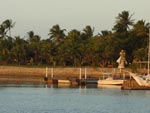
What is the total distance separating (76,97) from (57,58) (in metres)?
65.0

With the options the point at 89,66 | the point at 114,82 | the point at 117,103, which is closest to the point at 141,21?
the point at 89,66

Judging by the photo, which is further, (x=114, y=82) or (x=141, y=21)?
(x=141, y=21)

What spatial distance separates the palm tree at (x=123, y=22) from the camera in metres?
136

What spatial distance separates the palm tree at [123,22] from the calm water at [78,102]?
56.3 meters

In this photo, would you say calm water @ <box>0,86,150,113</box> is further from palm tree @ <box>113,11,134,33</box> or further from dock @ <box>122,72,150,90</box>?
palm tree @ <box>113,11,134,33</box>

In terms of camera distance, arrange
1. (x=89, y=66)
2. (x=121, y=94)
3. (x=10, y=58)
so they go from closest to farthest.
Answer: (x=121, y=94) → (x=89, y=66) → (x=10, y=58)

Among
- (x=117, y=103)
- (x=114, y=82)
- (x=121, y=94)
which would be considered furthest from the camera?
(x=114, y=82)

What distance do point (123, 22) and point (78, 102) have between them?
244ft

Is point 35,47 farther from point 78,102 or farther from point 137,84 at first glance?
point 78,102

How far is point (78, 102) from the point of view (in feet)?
210

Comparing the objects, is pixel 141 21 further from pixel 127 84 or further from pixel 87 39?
pixel 127 84

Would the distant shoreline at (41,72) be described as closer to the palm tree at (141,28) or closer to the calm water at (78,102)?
the palm tree at (141,28)

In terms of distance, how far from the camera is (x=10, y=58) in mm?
142750

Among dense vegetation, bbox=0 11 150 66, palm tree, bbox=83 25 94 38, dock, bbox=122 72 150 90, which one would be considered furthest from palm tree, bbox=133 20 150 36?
dock, bbox=122 72 150 90
